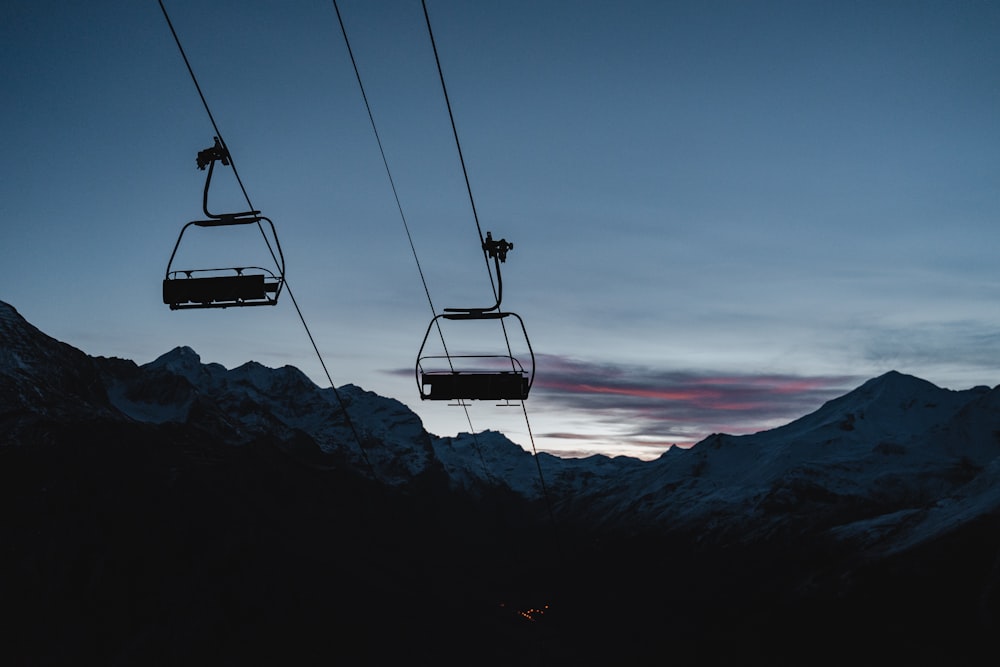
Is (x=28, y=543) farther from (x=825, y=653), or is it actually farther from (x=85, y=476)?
(x=825, y=653)

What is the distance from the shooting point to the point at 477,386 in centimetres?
2130

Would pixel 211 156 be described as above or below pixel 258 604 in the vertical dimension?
above

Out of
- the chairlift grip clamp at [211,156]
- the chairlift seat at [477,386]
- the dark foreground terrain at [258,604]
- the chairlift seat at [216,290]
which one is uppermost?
the chairlift grip clamp at [211,156]

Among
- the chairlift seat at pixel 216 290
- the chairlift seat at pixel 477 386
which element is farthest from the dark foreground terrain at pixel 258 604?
the chairlift seat at pixel 216 290

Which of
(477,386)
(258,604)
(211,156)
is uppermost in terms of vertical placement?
(211,156)

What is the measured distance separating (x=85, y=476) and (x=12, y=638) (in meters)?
51.3

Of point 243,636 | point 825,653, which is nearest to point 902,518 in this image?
point 825,653

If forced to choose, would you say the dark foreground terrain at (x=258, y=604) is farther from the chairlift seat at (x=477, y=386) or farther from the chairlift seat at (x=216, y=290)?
the chairlift seat at (x=216, y=290)

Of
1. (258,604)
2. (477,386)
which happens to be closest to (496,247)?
(477,386)

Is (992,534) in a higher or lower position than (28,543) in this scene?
lower

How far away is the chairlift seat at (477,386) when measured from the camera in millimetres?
21000

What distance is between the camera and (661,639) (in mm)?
185500

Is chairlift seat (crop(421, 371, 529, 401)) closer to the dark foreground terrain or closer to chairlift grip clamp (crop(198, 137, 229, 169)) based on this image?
chairlift grip clamp (crop(198, 137, 229, 169))

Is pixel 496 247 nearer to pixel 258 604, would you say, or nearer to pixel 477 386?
pixel 477 386
